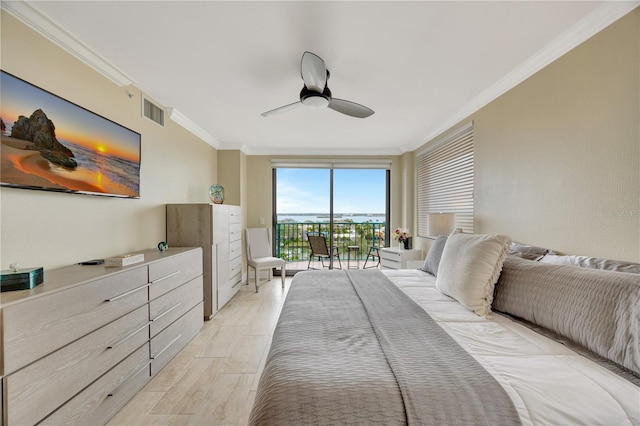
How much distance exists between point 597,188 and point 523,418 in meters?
1.54

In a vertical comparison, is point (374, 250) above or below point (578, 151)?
below

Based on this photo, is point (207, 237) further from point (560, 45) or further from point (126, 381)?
point (560, 45)

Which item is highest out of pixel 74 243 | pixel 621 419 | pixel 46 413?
pixel 74 243

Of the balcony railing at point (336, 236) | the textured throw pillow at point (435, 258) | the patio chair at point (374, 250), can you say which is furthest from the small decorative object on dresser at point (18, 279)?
the patio chair at point (374, 250)

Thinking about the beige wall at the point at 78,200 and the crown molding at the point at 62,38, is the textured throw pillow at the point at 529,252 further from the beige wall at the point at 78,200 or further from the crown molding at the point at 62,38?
the crown molding at the point at 62,38

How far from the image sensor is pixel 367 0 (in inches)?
57.9

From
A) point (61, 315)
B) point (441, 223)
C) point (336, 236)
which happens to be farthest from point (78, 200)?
point (336, 236)

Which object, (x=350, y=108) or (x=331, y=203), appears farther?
(x=331, y=203)

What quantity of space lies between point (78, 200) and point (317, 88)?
192 centimetres

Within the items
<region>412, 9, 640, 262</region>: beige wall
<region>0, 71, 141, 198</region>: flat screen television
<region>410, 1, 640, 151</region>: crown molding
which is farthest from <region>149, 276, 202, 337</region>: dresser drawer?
<region>410, 1, 640, 151</region>: crown molding

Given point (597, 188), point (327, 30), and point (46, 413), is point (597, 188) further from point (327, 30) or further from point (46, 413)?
Result: point (46, 413)

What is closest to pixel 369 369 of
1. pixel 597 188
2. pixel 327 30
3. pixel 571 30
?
pixel 597 188

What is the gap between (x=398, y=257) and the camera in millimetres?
4000

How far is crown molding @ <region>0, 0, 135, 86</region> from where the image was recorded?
146 cm
